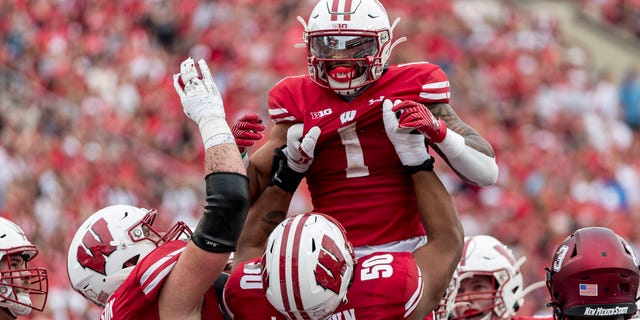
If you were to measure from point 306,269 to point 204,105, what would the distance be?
73cm

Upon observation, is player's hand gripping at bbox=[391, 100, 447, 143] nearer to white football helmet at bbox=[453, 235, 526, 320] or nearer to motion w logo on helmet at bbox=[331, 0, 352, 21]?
motion w logo on helmet at bbox=[331, 0, 352, 21]

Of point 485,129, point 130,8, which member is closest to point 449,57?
point 485,129

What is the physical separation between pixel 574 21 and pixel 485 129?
487 centimetres

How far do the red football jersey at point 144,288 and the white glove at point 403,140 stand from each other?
2.96ft

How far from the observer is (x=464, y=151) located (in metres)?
4.76

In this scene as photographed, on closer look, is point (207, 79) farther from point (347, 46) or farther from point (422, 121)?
point (422, 121)

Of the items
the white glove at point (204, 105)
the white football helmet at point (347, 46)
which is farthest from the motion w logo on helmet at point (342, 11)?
the white glove at point (204, 105)

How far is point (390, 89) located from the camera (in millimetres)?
4914

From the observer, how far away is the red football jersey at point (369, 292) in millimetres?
4488

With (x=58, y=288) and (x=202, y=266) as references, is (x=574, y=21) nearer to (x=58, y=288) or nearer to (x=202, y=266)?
(x=58, y=288)

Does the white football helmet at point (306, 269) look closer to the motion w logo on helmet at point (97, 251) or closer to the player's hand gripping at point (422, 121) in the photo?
the player's hand gripping at point (422, 121)

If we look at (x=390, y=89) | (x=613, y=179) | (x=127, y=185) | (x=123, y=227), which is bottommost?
(x=613, y=179)

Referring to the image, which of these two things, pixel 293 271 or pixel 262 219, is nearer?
pixel 293 271

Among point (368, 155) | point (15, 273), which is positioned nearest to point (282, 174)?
point (368, 155)
